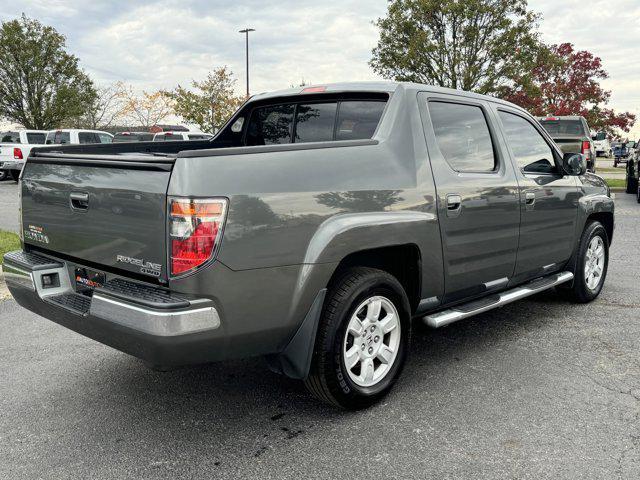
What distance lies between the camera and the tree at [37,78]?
29.8 m

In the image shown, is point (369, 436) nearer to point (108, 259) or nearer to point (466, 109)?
point (108, 259)

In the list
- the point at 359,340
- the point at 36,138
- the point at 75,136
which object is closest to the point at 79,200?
the point at 359,340

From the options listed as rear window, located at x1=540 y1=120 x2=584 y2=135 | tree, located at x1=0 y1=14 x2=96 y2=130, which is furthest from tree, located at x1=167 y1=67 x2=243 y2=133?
rear window, located at x1=540 y1=120 x2=584 y2=135

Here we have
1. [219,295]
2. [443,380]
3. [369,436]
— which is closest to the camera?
[219,295]

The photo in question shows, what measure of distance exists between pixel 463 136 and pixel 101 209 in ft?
7.82

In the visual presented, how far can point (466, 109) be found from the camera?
4070mm

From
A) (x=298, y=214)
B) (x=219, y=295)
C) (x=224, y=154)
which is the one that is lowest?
(x=219, y=295)

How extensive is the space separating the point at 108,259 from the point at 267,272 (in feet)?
2.72

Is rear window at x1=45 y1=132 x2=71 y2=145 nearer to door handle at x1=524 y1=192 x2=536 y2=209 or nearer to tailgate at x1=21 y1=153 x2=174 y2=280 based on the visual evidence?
tailgate at x1=21 y1=153 x2=174 y2=280

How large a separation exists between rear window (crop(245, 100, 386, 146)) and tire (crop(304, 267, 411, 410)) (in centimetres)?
102

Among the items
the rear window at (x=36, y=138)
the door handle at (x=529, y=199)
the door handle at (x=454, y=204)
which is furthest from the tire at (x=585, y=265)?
the rear window at (x=36, y=138)

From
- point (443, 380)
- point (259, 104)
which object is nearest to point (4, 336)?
point (259, 104)

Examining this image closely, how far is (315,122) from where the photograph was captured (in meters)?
3.98

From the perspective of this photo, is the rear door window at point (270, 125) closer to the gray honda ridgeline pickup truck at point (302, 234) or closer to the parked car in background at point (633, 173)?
the gray honda ridgeline pickup truck at point (302, 234)
